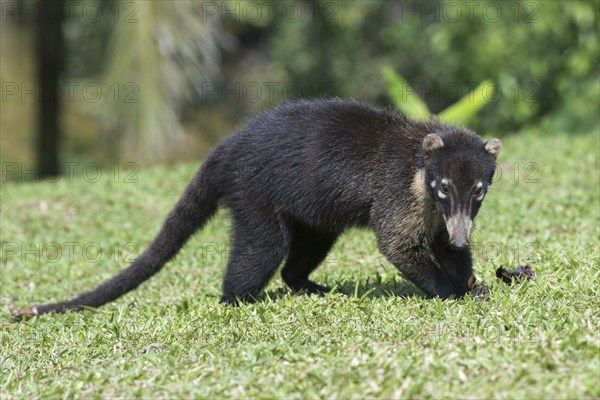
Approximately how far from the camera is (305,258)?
6.90 metres

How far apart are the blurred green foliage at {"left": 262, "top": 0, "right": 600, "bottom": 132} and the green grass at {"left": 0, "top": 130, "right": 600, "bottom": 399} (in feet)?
20.8

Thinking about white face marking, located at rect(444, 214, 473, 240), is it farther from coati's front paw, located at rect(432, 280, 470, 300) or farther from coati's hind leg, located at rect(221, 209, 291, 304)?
coati's hind leg, located at rect(221, 209, 291, 304)

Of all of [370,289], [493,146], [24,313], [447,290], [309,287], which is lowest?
[24,313]

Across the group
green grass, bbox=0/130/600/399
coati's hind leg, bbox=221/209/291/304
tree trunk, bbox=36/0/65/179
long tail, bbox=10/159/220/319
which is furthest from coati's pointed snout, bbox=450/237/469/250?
tree trunk, bbox=36/0/65/179

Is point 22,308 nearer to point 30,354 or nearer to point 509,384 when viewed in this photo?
point 30,354

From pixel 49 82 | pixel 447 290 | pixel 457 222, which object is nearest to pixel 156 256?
pixel 447 290

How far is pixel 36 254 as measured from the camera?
9.44 m

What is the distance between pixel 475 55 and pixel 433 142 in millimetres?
10681

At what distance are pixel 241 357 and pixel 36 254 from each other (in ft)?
17.0

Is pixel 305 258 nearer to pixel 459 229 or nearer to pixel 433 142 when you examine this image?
pixel 433 142

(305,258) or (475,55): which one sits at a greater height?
(475,55)

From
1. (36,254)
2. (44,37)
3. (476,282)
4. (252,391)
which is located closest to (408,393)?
(252,391)

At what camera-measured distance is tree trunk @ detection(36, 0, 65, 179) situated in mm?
16234

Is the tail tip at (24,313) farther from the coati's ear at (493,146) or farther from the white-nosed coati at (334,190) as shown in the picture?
the coati's ear at (493,146)
